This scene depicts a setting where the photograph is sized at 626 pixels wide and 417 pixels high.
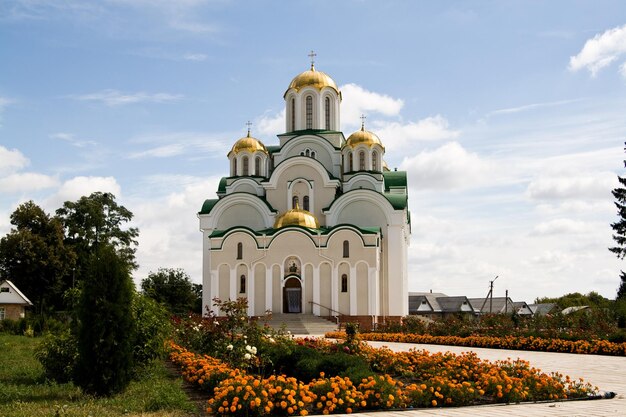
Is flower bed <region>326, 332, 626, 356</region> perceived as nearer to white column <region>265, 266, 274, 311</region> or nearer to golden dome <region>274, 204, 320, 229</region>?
white column <region>265, 266, 274, 311</region>

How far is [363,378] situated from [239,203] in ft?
99.9

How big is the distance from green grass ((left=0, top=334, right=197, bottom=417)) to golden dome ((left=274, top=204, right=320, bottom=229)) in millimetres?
23352

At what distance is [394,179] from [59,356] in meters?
32.3

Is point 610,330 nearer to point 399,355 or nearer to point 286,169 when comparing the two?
point 399,355

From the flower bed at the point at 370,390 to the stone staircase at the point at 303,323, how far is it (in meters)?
20.6

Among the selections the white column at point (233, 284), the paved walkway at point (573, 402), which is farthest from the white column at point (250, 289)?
the paved walkway at point (573, 402)

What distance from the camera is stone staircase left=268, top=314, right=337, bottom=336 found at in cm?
3170

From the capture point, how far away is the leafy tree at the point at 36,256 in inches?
1561

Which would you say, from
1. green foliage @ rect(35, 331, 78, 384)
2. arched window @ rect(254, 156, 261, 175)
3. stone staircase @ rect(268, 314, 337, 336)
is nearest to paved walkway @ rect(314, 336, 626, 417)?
green foliage @ rect(35, 331, 78, 384)

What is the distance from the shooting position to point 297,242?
35.0m

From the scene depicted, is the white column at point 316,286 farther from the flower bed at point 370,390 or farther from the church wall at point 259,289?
the flower bed at point 370,390

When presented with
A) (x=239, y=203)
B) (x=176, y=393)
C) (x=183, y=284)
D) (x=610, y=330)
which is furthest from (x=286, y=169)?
(x=176, y=393)

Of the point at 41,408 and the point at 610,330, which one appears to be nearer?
the point at 41,408

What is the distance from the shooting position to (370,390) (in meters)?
8.77
